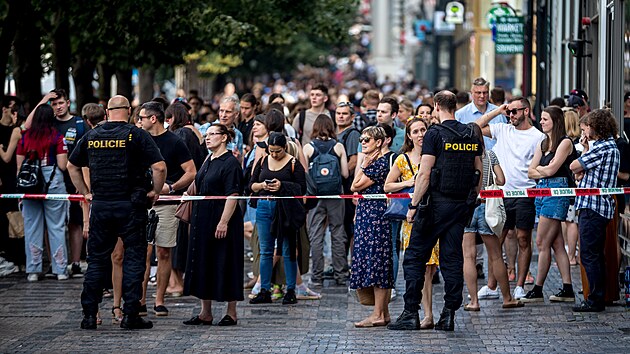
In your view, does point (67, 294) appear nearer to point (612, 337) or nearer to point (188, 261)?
point (188, 261)

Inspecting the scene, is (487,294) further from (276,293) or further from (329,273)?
(329,273)

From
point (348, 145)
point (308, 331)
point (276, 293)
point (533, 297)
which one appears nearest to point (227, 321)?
point (308, 331)

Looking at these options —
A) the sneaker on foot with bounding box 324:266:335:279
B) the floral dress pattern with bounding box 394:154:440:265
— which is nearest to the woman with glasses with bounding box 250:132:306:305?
the floral dress pattern with bounding box 394:154:440:265

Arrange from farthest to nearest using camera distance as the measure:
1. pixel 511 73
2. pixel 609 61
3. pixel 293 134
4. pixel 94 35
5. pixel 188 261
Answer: pixel 511 73 → pixel 94 35 → pixel 609 61 → pixel 293 134 → pixel 188 261

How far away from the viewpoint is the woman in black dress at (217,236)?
442 inches

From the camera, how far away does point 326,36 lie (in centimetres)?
2348

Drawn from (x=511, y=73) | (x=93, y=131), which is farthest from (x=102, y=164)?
Result: (x=511, y=73)

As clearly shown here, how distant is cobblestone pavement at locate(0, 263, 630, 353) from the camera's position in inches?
399

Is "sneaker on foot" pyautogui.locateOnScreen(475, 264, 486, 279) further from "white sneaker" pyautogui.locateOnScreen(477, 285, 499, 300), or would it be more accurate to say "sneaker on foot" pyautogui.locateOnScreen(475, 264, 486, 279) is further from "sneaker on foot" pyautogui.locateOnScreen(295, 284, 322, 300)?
"sneaker on foot" pyautogui.locateOnScreen(295, 284, 322, 300)

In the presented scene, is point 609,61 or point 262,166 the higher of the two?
point 609,61

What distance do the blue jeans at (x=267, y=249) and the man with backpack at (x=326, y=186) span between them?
727 millimetres

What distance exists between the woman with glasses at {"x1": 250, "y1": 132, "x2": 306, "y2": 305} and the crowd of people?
2cm

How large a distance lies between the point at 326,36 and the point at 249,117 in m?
8.26

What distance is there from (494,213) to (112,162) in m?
3.31
